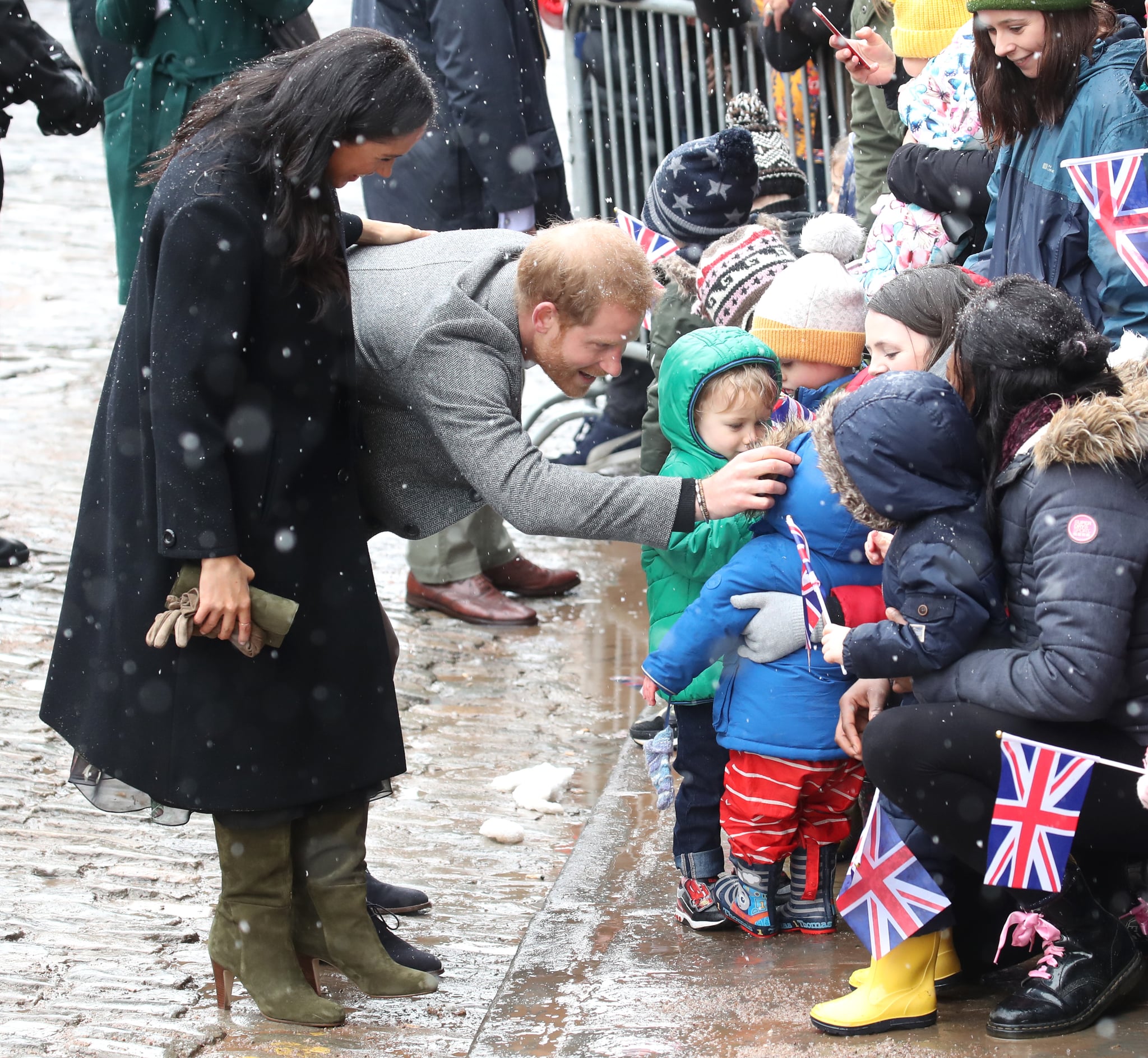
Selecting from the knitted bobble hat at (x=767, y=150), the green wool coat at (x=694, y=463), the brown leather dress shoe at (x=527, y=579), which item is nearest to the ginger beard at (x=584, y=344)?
the green wool coat at (x=694, y=463)

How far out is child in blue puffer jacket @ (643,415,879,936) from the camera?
10.8 feet

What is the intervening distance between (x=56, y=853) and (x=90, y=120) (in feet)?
10.2

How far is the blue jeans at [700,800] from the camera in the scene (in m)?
3.54

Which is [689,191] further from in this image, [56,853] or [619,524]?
[56,853]

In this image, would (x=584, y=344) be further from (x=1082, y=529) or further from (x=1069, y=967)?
(x=1069, y=967)

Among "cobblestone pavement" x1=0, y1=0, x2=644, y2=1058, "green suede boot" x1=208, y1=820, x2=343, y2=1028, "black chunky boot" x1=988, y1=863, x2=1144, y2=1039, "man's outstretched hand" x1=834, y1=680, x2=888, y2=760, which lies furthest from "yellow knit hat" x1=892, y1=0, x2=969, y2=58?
"green suede boot" x1=208, y1=820, x2=343, y2=1028

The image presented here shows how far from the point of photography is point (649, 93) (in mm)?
7285

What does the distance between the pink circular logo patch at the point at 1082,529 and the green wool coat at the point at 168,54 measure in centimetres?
383

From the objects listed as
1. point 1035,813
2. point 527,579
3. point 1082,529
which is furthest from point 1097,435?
point 527,579

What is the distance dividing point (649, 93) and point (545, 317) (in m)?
4.43

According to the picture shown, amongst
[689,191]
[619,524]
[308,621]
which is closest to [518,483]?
[619,524]

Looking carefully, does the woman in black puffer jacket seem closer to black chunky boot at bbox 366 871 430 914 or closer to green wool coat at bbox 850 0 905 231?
black chunky boot at bbox 366 871 430 914

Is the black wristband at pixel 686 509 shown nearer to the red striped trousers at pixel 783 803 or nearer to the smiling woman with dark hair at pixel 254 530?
the red striped trousers at pixel 783 803

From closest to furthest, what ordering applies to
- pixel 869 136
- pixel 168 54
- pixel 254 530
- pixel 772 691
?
pixel 254 530 < pixel 772 691 < pixel 869 136 < pixel 168 54
